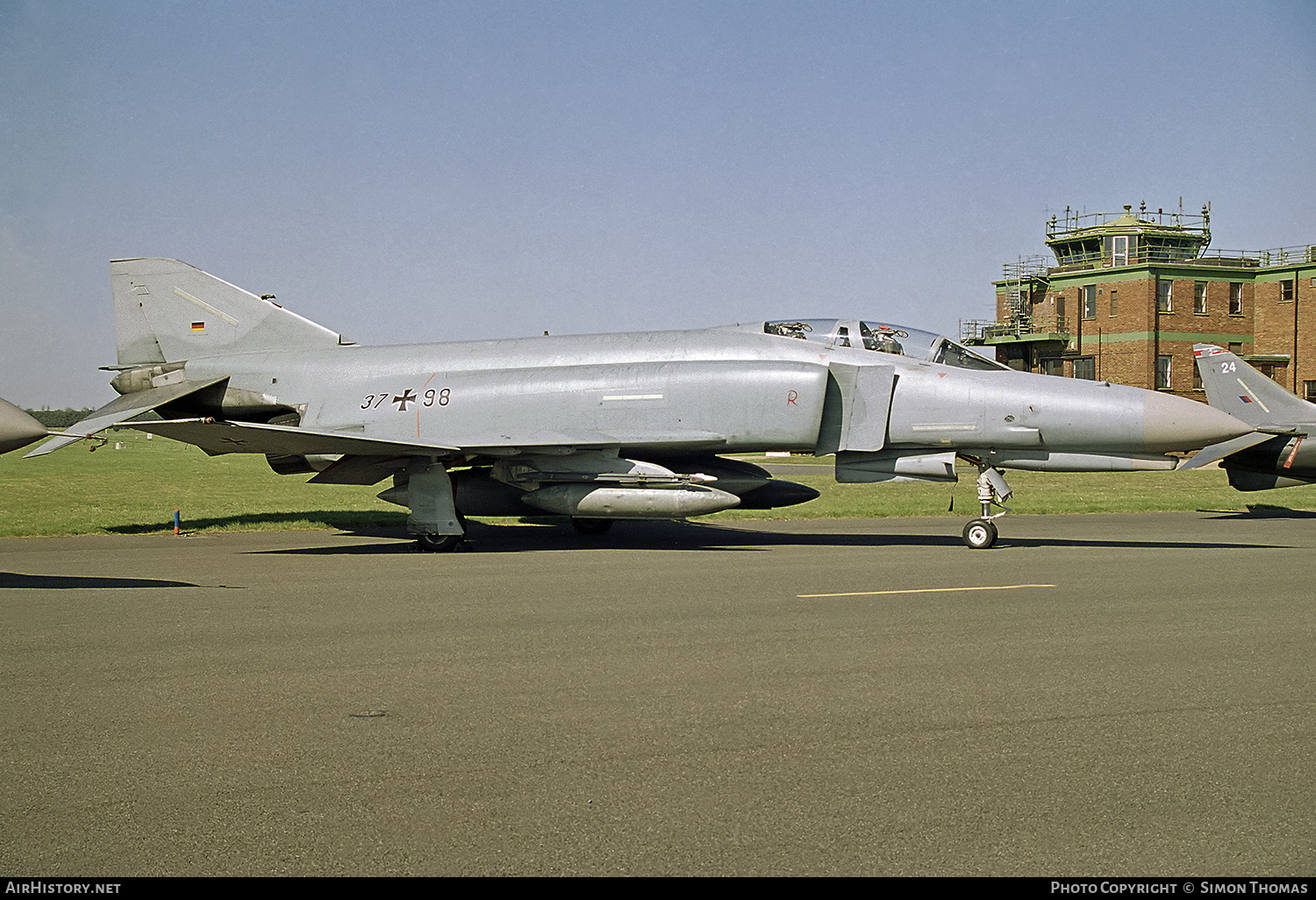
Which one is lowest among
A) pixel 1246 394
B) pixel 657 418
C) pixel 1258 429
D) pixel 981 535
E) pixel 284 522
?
pixel 284 522

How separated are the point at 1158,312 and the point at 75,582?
171 feet

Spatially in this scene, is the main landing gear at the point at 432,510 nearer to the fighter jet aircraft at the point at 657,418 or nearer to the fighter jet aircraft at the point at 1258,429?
the fighter jet aircraft at the point at 657,418

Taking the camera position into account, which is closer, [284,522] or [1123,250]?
[284,522]

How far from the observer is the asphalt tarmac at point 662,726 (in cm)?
388

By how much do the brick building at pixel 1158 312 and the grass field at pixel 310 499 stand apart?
17824mm

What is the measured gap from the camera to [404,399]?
15391mm

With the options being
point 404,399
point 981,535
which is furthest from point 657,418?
point 981,535

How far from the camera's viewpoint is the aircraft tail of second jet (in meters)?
20.4

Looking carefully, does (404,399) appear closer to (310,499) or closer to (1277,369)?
(310,499)

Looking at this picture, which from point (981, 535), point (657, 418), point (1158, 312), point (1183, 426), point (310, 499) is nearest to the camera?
point (1183, 426)

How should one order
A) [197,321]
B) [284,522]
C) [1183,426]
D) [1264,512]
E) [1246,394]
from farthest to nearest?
[1246,394], [1264,512], [284,522], [197,321], [1183,426]

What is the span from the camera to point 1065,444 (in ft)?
44.7

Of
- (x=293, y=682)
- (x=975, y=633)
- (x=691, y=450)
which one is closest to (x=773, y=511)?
(x=691, y=450)
